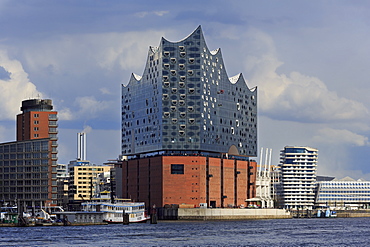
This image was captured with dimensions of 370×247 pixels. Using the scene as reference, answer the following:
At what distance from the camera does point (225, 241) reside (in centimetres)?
14425

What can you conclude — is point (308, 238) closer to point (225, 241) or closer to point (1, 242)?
point (225, 241)

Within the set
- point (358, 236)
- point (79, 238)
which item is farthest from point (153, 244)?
point (358, 236)

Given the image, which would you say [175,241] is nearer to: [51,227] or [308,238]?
[308,238]

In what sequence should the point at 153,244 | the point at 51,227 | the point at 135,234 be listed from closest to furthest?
the point at 153,244, the point at 135,234, the point at 51,227

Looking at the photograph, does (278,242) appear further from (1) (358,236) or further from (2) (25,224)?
(2) (25,224)

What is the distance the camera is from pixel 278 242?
142 metres

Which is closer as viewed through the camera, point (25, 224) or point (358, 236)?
point (358, 236)

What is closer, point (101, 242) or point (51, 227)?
point (101, 242)

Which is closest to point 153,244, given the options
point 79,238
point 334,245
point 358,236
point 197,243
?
point 197,243

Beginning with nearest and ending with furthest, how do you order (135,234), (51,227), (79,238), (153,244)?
(153,244), (79,238), (135,234), (51,227)

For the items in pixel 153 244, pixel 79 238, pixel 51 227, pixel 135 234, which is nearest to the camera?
pixel 153 244

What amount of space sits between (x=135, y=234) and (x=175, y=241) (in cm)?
2020

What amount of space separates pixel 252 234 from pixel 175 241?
2863 cm

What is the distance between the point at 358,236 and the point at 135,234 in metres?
44.2
